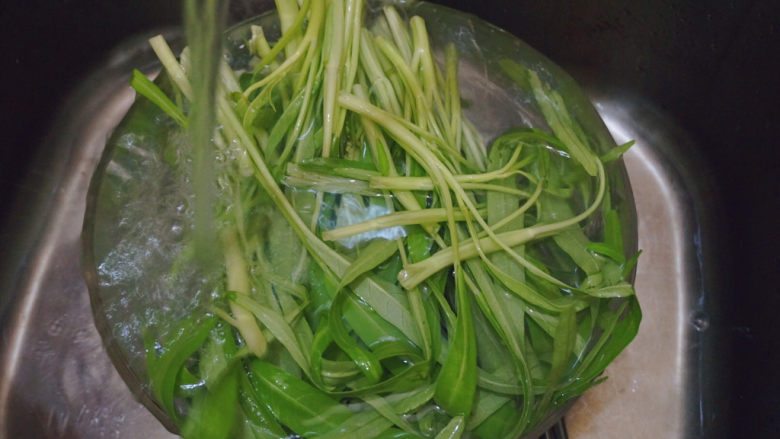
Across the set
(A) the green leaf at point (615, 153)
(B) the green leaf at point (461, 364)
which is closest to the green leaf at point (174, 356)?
(B) the green leaf at point (461, 364)

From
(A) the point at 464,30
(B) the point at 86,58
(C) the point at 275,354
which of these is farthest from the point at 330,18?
(B) the point at 86,58

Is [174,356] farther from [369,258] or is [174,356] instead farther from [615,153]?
[615,153]

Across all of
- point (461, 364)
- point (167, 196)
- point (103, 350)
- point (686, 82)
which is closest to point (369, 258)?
point (461, 364)

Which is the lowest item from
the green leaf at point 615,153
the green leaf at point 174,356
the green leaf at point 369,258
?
the green leaf at point 174,356

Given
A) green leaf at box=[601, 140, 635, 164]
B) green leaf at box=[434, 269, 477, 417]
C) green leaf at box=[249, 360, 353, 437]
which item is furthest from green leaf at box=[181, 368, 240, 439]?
green leaf at box=[601, 140, 635, 164]

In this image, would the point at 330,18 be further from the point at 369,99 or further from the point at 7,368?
the point at 7,368

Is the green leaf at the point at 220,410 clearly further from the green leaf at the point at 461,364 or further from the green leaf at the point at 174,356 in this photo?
the green leaf at the point at 461,364
